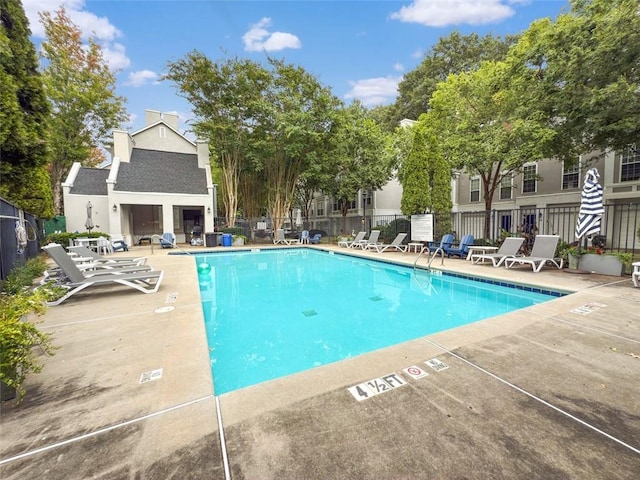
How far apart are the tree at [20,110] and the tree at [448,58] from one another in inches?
1048

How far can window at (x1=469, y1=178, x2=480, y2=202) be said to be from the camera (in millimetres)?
19516

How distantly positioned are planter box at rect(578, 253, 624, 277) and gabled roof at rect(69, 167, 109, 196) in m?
23.9

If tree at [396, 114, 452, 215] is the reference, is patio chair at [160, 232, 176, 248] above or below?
below

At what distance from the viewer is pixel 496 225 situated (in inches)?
740

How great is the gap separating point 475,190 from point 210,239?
1831 centimetres

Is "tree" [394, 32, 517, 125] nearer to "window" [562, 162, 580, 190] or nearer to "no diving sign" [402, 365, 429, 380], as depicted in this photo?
"window" [562, 162, 580, 190]

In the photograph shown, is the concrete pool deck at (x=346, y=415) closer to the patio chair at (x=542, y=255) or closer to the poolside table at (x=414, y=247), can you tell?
the patio chair at (x=542, y=255)

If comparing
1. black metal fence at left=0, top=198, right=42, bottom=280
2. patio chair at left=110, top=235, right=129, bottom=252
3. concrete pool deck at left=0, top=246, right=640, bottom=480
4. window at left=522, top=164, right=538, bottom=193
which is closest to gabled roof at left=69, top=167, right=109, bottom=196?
patio chair at left=110, top=235, right=129, bottom=252

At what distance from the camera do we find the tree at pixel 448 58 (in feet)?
87.0

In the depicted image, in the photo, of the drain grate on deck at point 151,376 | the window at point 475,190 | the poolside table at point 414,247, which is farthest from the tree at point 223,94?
the drain grate on deck at point 151,376

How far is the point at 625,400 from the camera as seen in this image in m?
2.16

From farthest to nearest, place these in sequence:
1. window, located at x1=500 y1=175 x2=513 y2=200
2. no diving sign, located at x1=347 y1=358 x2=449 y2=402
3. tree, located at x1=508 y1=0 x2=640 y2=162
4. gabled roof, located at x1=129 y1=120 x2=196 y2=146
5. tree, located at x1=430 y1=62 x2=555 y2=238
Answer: gabled roof, located at x1=129 y1=120 x2=196 y2=146 < window, located at x1=500 y1=175 x2=513 y2=200 < tree, located at x1=430 y1=62 x2=555 y2=238 < tree, located at x1=508 y1=0 x2=640 y2=162 < no diving sign, located at x1=347 y1=358 x2=449 y2=402

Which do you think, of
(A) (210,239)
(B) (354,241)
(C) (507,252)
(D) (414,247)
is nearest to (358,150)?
(B) (354,241)

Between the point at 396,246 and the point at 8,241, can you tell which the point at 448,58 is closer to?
the point at 396,246
